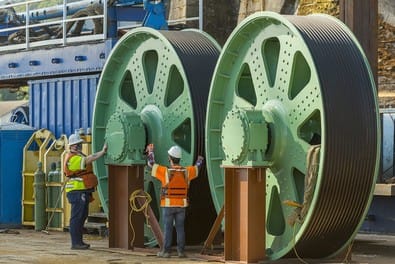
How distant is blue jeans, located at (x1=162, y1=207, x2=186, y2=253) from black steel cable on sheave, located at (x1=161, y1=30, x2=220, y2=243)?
0.92 metres

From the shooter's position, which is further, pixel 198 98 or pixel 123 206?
pixel 123 206

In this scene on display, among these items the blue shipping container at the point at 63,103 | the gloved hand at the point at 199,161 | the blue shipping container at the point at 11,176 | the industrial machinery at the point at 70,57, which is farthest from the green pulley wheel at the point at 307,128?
the blue shipping container at the point at 11,176

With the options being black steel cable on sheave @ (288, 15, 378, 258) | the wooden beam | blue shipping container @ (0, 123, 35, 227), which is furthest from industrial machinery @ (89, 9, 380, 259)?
blue shipping container @ (0, 123, 35, 227)

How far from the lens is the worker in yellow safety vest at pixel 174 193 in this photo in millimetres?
13484

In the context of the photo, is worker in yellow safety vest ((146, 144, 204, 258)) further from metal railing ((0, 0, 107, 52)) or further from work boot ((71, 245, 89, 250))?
metal railing ((0, 0, 107, 52))

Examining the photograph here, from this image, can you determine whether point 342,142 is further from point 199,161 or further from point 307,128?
point 199,161

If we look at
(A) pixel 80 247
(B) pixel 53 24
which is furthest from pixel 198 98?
(B) pixel 53 24

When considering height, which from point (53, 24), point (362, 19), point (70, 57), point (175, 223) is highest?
point (53, 24)

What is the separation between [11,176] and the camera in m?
18.8

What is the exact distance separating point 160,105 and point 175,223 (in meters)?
1.92

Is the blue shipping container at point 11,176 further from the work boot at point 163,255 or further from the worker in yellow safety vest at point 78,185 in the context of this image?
the work boot at point 163,255

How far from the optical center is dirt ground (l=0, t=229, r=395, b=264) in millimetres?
13109

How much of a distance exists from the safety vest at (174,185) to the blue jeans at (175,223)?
0.23 ft

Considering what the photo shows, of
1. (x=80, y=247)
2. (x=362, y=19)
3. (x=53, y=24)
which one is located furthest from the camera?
(x=53, y=24)
